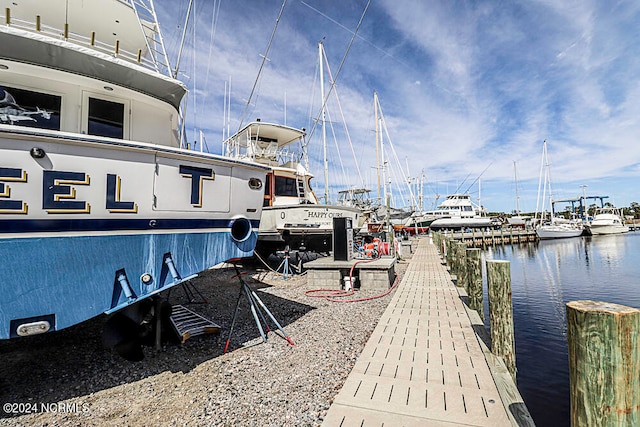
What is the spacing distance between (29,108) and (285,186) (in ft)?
30.1

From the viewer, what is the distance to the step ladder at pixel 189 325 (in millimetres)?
4601

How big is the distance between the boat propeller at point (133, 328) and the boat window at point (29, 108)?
2.58m

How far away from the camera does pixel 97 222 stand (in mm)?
3232

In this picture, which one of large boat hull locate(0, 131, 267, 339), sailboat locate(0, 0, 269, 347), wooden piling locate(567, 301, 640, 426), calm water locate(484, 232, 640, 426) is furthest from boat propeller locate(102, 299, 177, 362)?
calm water locate(484, 232, 640, 426)

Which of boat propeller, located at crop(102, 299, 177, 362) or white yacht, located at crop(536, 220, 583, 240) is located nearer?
boat propeller, located at crop(102, 299, 177, 362)

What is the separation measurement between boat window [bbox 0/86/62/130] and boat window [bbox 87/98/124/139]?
348 mm

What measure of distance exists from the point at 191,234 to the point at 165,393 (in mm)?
1875

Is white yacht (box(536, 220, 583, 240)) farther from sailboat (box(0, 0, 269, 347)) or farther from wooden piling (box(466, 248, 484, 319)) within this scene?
sailboat (box(0, 0, 269, 347))

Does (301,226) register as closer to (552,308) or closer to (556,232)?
(552,308)

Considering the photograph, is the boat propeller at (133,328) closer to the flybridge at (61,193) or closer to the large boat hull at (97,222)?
the large boat hull at (97,222)

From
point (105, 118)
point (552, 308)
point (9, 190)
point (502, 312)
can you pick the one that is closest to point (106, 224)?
point (9, 190)

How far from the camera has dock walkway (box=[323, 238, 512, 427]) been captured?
2674 millimetres

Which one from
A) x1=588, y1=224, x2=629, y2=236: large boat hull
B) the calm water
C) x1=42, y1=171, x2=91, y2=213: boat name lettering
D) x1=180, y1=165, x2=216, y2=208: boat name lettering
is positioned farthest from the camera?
x1=588, y1=224, x2=629, y2=236: large boat hull

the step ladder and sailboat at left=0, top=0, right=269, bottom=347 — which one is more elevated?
sailboat at left=0, top=0, right=269, bottom=347
